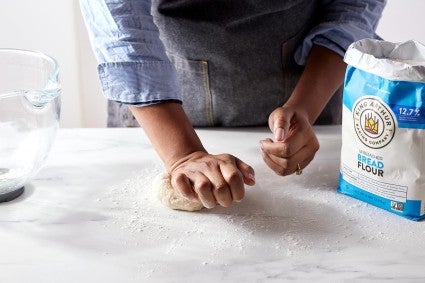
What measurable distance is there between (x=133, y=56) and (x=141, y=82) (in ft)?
0.12

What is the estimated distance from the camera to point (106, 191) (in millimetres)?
759

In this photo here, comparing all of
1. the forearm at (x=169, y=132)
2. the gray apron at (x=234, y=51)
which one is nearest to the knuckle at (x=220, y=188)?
the forearm at (x=169, y=132)

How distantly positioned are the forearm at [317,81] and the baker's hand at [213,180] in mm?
223

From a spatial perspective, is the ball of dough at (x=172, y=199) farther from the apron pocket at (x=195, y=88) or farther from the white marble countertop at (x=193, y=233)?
Result: the apron pocket at (x=195, y=88)

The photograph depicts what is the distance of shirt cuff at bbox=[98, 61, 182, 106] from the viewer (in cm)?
77

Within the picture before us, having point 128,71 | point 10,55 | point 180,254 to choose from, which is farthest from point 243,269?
point 10,55

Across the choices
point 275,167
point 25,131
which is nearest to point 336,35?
point 275,167

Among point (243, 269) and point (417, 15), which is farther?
point (417, 15)

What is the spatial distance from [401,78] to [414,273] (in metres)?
0.20

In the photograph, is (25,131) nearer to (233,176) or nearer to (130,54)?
(130,54)

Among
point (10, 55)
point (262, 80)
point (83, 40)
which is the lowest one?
point (83, 40)

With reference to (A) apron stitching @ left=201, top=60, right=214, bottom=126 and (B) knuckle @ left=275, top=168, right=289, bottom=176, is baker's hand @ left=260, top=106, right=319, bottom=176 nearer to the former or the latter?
(B) knuckle @ left=275, top=168, right=289, bottom=176

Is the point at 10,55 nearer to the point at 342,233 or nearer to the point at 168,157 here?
the point at 168,157

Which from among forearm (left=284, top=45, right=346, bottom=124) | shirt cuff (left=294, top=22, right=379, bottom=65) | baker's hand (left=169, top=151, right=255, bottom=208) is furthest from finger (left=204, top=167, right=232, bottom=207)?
shirt cuff (left=294, top=22, right=379, bottom=65)
